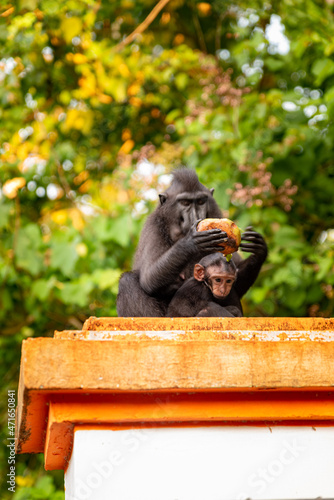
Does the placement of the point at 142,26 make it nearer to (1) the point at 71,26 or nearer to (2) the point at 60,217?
(1) the point at 71,26

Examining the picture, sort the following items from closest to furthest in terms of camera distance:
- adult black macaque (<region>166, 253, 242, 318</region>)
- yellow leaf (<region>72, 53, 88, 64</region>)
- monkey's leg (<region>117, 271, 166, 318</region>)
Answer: adult black macaque (<region>166, 253, 242, 318</region>), monkey's leg (<region>117, 271, 166, 318</region>), yellow leaf (<region>72, 53, 88, 64</region>)

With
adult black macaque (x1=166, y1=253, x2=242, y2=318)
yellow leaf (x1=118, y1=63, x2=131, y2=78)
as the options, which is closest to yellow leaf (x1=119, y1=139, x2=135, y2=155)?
yellow leaf (x1=118, y1=63, x2=131, y2=78)

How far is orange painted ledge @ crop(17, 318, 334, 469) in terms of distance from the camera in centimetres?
233

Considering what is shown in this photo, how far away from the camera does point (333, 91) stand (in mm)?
5855

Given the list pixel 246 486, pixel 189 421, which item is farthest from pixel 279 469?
pixel 189 421

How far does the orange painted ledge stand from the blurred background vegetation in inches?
155

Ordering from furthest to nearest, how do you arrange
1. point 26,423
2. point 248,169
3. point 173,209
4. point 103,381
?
1. point 248,169
2. point 173,209
3. point 26,423
4. point 103,381

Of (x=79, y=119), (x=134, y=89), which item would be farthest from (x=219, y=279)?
(x=79, y=119)

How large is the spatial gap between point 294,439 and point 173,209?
241 cm

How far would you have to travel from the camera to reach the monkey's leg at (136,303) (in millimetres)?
4422

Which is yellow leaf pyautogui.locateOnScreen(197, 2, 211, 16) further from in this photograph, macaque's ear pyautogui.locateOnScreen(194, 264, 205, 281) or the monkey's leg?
macaque's ear pyautogui.locateOnScreen(194, 264, 205, 281)

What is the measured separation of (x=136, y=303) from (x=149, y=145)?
4.05m

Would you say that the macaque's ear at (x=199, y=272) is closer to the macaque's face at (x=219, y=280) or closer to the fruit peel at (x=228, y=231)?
the macaque's face at (x=219, y=280)

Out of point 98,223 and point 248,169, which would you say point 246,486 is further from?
point 98,223
